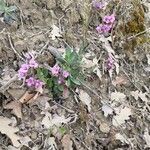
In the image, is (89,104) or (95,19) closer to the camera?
(89,104)

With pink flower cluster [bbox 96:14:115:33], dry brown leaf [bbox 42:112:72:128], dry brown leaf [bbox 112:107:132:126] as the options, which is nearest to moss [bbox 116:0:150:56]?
pink flower cluster [bbox 96:14:115:33]

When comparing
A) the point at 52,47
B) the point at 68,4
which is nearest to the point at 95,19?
the point at 68,4

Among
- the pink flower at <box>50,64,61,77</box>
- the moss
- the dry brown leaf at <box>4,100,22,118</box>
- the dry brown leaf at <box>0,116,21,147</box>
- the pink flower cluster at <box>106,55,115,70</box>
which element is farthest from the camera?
the moss

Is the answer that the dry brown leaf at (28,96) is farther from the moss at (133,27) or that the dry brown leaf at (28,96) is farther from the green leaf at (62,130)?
the moss at (133,27)

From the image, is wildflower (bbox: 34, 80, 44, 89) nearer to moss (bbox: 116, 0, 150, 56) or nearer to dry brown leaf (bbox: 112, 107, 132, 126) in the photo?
dry brown leaf (bbox: 112, 107, 132, 126)

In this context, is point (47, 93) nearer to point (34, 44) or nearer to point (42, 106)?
point (42, 106)

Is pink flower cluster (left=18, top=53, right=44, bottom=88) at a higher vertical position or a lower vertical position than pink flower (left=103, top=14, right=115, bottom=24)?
lower

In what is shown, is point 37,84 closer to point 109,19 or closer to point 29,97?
point 29,97
